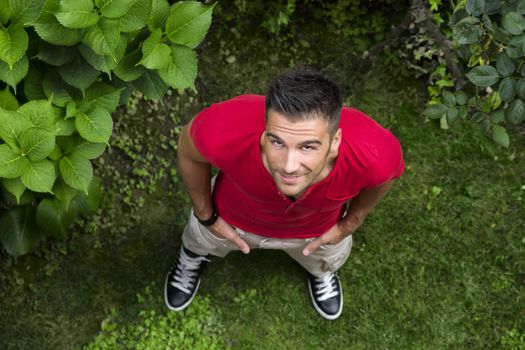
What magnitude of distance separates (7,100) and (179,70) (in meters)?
0.66

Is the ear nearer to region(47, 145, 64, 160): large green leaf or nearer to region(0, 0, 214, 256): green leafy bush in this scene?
region(0, 0, 214, 256): green leafy bush

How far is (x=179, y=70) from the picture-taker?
2.56 m

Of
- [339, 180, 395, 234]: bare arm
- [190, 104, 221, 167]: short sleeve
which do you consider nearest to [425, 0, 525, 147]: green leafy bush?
[339, 180, 395, 234]: bare arm

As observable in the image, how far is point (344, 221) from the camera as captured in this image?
135 inches

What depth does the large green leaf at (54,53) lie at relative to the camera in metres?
2.56

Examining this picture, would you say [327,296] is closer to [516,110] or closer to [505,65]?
[516,110]

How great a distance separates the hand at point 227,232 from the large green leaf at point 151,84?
2.81ft

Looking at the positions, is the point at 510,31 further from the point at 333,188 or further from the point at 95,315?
the point at 95,315

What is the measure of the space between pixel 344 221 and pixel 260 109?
3.02ft

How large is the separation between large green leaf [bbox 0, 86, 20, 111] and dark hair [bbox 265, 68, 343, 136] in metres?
0.97

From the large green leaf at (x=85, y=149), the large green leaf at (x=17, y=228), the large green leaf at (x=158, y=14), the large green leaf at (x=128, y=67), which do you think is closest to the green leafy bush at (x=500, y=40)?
the large green leaf at (x=158, y=14)

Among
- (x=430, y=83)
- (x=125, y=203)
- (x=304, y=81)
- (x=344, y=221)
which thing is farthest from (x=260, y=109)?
(x=430, y=83)

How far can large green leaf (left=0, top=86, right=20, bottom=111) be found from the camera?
2637 millimetres

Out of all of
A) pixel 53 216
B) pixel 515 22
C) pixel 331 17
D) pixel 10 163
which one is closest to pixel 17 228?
pixel 53 216
